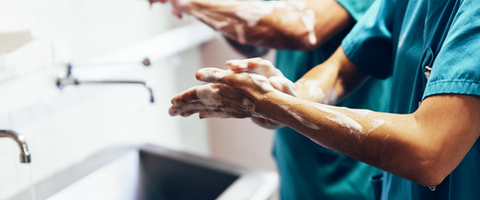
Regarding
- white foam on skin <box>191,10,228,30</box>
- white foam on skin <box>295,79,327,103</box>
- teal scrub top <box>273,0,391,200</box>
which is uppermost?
white foam on skin <box>191,10,228,30</box>

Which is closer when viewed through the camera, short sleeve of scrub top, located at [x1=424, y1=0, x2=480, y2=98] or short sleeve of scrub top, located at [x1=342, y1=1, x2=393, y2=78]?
short sleeve of scrub top, located at [x1=424, y1=0, x2=480, y2=98]

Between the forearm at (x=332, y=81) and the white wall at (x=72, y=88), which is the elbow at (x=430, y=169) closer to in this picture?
the forearm at (x=332, y=81)

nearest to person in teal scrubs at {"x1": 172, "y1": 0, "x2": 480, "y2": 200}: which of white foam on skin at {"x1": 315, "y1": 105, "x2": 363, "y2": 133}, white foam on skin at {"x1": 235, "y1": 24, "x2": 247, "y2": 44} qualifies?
white foam on skin at {"x1": 315, "y1": 105, "x2": 363, "y2": 133}

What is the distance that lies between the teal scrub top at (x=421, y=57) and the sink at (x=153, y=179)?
28 cm

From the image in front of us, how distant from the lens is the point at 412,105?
579 millimetres

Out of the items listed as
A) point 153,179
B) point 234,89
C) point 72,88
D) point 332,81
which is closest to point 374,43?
point 332,81

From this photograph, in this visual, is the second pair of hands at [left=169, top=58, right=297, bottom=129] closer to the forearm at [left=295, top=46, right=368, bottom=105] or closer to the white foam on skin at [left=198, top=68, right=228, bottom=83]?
the white foam on skin at [left=198, top=68, right=228, bottom=83]

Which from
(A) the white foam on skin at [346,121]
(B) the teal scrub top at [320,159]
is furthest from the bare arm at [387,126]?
(B) the teal scrub top at [320,159]

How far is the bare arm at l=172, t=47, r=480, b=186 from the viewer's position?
42 centimetres

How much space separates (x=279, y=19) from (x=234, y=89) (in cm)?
33

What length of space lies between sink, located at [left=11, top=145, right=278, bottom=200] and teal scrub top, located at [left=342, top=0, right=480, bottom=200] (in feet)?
0.91

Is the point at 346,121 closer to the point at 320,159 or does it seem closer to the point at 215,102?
the point at 215,102

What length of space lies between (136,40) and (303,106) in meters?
0.82

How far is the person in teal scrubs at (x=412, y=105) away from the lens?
423 mm
